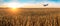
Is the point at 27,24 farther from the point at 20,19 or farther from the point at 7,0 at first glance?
the point at 7,0

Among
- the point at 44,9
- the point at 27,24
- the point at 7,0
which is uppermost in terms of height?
the point at 7,0

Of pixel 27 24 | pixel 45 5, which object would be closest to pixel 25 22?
pixel 27 24

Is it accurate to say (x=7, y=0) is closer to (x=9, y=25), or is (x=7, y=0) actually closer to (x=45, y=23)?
(x=9, y=25)

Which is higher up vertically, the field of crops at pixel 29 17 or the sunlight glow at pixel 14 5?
the sunlight glow at pixel 14 5

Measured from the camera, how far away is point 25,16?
3.37 feet

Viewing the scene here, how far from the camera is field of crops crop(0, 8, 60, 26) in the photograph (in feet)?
3.34

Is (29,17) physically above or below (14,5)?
below

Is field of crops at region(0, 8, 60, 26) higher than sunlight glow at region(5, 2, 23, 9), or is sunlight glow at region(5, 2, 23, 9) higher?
sunlight glow at region(5, 2, 23, 9)

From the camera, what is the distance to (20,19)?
3.35 ft

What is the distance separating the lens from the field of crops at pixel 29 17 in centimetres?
102

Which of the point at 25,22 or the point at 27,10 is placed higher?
the point at 27,10

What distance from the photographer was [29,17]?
1.02m

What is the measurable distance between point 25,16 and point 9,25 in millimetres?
172

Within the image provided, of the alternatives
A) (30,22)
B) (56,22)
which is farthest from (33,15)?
(56,22)
